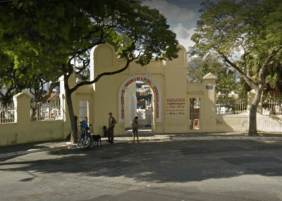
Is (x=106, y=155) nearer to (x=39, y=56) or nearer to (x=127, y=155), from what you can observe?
(x=127, y=155)

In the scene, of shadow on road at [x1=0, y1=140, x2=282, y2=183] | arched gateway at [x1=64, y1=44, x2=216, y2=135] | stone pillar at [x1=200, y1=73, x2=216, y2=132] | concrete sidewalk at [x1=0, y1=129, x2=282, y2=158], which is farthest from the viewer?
stone pillar at [x1=200, y1=73, x2=216, y2=132]

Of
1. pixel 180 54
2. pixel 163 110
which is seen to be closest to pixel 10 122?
pixel 163 110

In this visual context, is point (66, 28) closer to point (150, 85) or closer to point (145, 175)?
point (145, 175)

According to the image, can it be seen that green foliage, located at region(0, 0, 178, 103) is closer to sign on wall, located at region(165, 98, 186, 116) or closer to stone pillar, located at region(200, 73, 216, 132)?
sign on wall, located at region(165, 98, 186, 116)

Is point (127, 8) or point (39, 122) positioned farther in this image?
point (39, 122)

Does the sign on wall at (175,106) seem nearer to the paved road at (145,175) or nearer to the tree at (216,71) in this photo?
the tree at (216,71)

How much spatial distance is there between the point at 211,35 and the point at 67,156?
11.6 metres

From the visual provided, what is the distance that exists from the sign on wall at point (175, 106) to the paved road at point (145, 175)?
8.21m

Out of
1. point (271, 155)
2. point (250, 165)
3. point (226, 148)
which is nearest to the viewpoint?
point (250, 165)

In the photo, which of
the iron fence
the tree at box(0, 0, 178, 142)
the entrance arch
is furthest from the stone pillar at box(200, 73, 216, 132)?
the tree at box(0, 0, 178, 142)

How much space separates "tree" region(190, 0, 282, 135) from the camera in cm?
1692

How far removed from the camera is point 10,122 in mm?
16328

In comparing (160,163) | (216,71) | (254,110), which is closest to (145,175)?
(160,163)

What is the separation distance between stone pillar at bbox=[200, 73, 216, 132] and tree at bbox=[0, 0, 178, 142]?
17.6 ft
